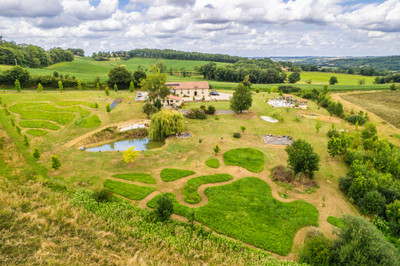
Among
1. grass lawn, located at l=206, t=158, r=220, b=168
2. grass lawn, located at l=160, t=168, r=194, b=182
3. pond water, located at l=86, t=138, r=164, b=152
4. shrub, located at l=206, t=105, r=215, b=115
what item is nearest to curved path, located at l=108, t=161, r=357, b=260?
grass lawn, located at l=160, t=168, r=194, b=182

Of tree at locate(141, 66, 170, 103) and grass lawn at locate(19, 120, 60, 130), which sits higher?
tree at locate(141, 66, 170, 103)

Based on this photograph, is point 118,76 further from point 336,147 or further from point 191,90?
point 336,147

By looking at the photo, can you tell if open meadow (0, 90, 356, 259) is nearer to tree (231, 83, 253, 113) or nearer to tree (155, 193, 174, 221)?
tree (155, 193, 174, 221)

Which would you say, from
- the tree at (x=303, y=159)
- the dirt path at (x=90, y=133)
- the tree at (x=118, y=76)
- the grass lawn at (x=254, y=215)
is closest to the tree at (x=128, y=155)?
the grass lawn at (x=254, y=215)

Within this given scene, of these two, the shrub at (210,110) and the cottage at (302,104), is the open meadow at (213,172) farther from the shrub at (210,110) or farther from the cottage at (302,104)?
the cottage at (302,104)

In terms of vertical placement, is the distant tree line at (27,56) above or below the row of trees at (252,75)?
above

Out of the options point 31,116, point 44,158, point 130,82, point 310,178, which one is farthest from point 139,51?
point 310,178
